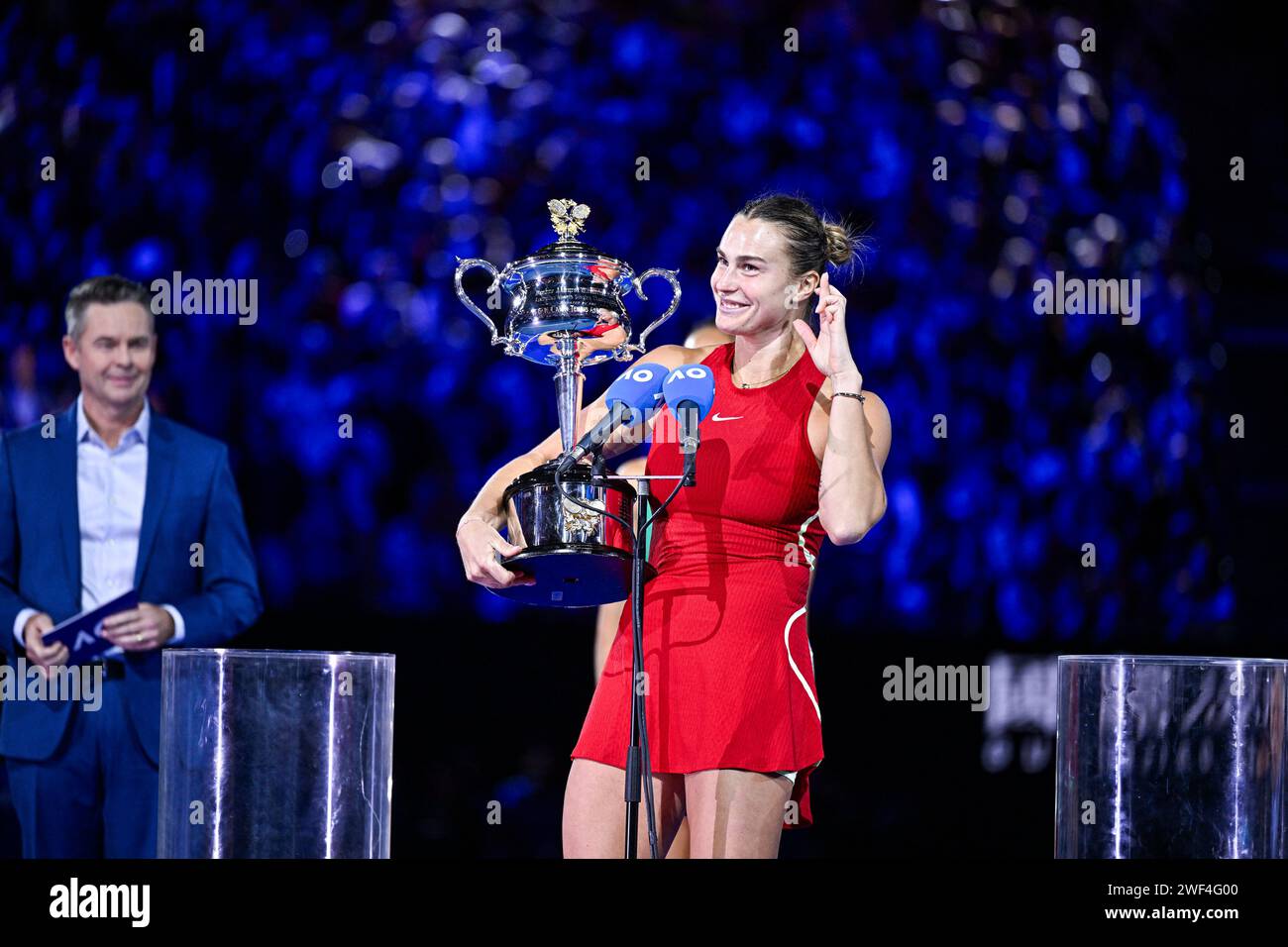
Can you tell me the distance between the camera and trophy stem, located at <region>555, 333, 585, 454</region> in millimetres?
2945

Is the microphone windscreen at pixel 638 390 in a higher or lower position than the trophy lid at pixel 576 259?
lower

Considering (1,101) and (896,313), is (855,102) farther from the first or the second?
(1,101)

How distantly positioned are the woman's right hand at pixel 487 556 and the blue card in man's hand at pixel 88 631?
1.80 meters

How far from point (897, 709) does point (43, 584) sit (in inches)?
96.5

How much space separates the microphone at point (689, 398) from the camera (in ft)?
8.34

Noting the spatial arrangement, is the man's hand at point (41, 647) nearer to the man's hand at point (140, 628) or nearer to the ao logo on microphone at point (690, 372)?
the man's hand at point (140, 628)

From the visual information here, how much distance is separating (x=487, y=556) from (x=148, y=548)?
2026mm

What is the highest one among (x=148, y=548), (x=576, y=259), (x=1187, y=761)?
(x=576, y=259)

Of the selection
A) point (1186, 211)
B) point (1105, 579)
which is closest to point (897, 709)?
point (1105, 579)

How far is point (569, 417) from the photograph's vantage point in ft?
9.68

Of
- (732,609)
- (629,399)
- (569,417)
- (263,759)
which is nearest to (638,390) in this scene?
(629,399)

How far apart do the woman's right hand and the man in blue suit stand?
1858mm

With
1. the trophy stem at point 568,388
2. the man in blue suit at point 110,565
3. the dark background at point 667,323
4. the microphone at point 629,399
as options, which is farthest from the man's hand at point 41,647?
the microphone at point 629,399

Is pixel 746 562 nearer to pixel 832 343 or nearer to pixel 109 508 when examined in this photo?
pixel 832 343
